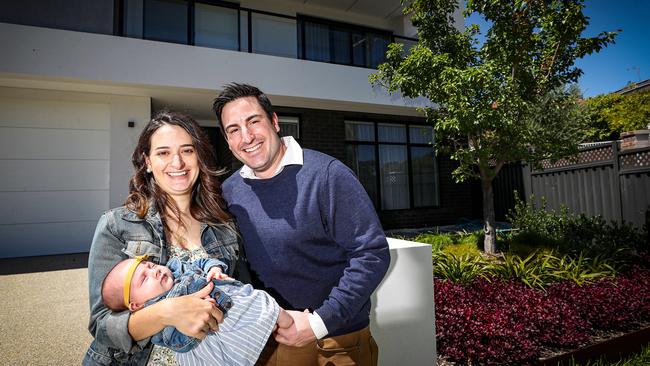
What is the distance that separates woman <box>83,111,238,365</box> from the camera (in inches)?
48.3

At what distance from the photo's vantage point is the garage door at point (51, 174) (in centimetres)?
782

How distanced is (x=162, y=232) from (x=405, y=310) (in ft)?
6.39

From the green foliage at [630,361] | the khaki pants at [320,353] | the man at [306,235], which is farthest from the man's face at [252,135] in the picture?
the green foliage at [630,361]

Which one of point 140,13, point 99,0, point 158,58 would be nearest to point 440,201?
point 158,58

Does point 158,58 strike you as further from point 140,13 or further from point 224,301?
point 224,301

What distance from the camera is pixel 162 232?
4.96 ft

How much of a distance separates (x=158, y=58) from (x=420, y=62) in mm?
5601

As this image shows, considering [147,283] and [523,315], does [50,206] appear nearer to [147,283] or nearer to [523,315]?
[147,283]

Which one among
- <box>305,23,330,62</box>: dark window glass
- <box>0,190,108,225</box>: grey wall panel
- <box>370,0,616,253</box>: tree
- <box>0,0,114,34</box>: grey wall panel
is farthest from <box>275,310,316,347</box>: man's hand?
<box>305,23,330,62</box>: dark window glass

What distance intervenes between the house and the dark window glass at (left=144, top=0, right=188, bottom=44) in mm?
24

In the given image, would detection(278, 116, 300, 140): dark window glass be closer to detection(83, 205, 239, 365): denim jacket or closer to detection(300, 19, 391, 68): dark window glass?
detection(300, 19, 391, 68): dark window glass

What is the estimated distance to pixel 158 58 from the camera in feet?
25.2

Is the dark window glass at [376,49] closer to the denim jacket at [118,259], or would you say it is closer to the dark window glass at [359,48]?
the dark window glass at [359,48]

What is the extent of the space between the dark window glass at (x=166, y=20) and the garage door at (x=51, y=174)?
221cm
